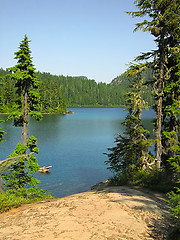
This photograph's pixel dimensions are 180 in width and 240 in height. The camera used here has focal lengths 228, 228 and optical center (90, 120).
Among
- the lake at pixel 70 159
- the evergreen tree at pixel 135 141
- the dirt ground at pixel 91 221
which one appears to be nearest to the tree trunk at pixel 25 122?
the evergreen tree at pixel 135 141

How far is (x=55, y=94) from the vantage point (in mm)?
115625

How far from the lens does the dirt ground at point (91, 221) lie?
21.1ft

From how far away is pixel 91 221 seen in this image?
7.21m

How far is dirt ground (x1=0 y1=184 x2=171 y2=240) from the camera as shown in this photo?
6.43 m

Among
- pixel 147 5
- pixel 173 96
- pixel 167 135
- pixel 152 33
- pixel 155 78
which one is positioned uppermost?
pixel 147 5

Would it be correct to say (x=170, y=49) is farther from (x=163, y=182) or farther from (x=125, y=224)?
(x=125, y=224)

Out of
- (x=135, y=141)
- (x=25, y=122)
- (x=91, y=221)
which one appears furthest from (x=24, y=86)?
(x=91, y=221)

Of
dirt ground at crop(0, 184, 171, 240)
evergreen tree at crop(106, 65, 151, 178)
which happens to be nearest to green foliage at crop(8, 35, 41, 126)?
evergreen tree at crop(106, 65, 151, 178)

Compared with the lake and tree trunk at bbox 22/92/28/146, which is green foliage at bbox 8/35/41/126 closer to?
tree trunk at bbox 22/92/28/146

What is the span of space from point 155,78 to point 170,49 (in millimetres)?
1924

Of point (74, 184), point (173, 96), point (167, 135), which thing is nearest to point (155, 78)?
point (173, 96)

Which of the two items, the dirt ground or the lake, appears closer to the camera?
the dirt ground

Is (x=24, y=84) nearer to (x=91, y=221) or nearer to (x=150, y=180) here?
(x=150, y=180)

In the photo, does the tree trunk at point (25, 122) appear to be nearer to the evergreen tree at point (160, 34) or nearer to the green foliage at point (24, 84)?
the green foliage at point (24, 84)
